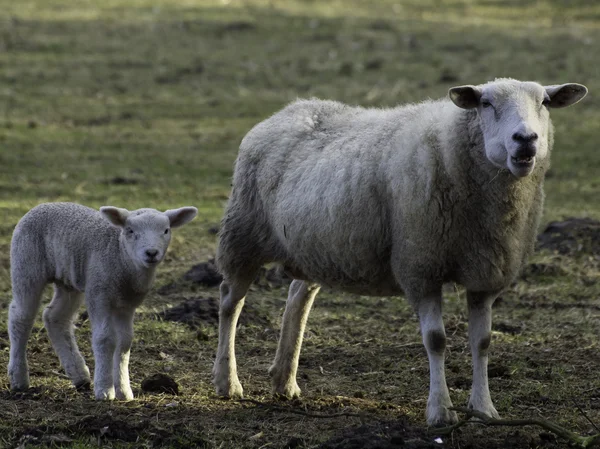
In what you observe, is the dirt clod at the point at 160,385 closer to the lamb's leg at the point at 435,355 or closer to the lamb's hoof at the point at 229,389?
the lamb's hoof at the point at 229,389

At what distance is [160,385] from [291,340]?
Result: 34.9 inches

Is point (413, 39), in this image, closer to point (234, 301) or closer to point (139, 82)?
point (139, 82)

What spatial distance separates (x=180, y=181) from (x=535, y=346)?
6.39 m

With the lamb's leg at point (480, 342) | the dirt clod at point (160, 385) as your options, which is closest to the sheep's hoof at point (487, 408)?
the lamb's leg at point (480, 342)

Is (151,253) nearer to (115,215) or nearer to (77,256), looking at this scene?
(115,215)

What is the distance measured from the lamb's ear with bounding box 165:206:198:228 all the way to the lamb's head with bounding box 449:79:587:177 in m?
1.72

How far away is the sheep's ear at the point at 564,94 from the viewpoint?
20.3 feet

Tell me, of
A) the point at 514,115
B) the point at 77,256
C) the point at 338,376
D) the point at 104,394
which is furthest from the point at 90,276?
the point at 514,115

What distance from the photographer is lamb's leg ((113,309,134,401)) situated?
657cm

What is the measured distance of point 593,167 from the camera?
14.4 metres

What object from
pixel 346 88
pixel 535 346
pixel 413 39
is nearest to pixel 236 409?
A: pixel 535 346

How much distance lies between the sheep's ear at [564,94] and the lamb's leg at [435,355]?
1.22 m

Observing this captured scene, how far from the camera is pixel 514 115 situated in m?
5.82

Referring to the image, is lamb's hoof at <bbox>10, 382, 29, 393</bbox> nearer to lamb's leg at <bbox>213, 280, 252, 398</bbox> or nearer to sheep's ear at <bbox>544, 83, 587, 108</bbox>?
lamb's leg at <bbox>213, 280, 252, 398</bbox>
